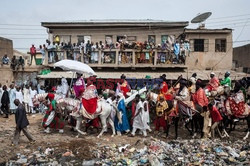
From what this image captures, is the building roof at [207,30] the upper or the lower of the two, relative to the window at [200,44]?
upper

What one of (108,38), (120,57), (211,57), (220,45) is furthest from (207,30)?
(108,38)

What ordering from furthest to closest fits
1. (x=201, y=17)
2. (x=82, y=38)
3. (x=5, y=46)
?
(x=5, y=46) → (x=201, y=17) → (x=82, y=38)

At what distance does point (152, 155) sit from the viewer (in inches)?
333

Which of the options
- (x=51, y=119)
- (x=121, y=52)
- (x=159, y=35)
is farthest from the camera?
(x=159, y=35)

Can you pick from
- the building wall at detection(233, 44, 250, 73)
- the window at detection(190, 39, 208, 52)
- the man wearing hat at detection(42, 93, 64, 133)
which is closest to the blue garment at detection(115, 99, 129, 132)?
the man wearing hat at detection(42, 93, 64, 133)

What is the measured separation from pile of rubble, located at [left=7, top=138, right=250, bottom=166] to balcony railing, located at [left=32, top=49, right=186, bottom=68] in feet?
31.4

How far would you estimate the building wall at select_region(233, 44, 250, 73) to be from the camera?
93.6 ft

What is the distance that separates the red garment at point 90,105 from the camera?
10.7 m

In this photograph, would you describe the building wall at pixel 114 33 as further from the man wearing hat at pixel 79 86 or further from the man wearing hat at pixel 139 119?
the man wearing hat at pixel 139 119

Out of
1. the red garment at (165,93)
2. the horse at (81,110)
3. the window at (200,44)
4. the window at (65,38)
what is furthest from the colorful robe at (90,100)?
the window at (200,44)

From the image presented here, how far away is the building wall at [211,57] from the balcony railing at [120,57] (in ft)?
13.2

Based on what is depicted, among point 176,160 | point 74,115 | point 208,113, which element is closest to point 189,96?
point 208,113

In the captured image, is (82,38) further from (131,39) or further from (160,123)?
(160,123)

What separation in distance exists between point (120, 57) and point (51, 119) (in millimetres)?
8985
